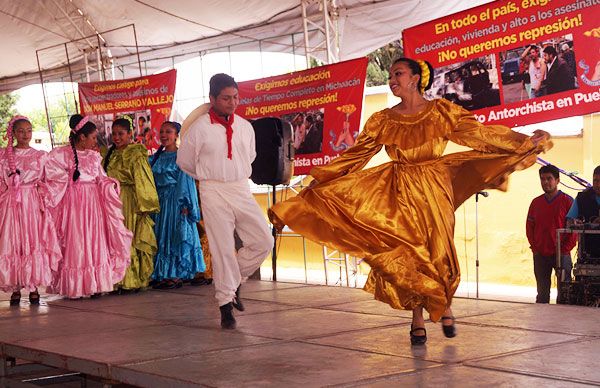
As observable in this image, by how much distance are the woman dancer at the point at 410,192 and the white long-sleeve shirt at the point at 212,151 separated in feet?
1.85

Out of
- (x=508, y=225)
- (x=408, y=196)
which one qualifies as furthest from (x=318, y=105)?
(x=408, y=196)

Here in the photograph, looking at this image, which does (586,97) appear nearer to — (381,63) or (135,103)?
(135,103)

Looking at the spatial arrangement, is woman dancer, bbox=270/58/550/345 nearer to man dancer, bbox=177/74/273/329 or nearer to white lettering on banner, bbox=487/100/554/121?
man dancer, bbox=177/74/273/329

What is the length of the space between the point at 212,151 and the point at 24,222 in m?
2.77

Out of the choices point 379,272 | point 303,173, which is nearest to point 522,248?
point 303,173

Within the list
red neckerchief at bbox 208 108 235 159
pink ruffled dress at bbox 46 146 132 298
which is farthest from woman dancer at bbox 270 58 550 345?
Result: pink ruffled dress at bbox 46 146 132 298

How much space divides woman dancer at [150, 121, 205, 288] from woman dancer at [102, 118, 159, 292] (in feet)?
0.49

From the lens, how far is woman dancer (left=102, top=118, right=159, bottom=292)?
837 cm

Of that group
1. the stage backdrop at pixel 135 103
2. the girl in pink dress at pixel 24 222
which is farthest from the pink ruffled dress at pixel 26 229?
the stage backdrop at pixel 135 103

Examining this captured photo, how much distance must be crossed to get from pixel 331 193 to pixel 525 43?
3542 mm

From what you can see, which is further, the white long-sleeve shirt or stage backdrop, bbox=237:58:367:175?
stage backdrop, bbox=237:58:367:175

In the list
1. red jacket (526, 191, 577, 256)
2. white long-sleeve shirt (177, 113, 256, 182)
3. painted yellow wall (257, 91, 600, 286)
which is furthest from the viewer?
painted yellow wall (257, 91, 600, 286)

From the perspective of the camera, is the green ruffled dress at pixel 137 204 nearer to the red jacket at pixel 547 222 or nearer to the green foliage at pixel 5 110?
the red jacket at pixel 547 222

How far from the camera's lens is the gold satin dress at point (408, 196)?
15.7 ft
